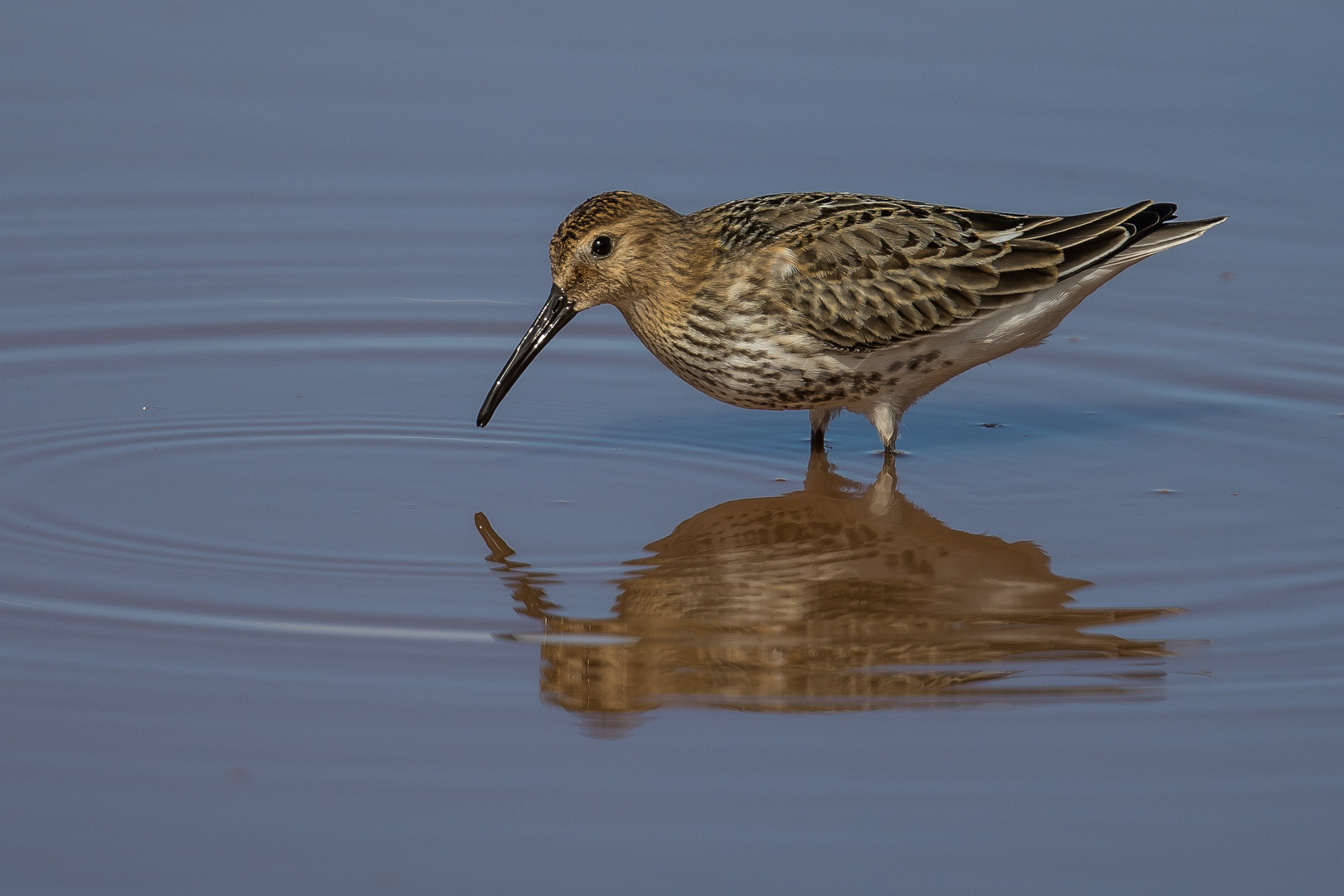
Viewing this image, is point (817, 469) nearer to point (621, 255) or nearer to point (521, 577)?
point (621, 255)

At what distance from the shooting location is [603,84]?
1406 centimetres

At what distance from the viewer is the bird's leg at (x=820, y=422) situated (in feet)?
32.7

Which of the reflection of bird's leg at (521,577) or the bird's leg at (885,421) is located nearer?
the reflection of bird's leg at (521,577)

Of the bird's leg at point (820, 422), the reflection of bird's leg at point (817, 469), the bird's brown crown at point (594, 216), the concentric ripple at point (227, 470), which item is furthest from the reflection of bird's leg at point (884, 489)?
the bird's brown crown at point (594, 216)

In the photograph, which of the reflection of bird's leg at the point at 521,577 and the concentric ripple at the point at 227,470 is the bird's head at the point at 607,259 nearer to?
the concentric ripple at the point at 227,470

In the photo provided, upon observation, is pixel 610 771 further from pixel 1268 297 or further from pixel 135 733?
pixel 1268 297

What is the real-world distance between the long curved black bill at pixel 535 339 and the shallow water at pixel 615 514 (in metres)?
0.30

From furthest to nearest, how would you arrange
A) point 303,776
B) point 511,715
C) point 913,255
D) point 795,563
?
point 913,255 → point 795,563 → point 511,715 → point 303,776

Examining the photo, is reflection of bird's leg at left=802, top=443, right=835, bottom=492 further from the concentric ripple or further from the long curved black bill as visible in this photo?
the long curved black bill

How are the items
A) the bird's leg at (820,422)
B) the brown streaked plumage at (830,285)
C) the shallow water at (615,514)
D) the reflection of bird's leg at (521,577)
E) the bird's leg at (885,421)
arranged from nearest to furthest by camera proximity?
the shallow water at (615,514) < the reflection of bird's leg at (521,577) < the brown streaked plumage at (830,285) < the bird's leg at (885,421) < the bird's leg at (820,422)

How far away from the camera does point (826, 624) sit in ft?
25.4

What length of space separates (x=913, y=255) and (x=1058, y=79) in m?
5.39

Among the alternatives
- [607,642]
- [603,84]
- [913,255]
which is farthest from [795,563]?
[603,84]

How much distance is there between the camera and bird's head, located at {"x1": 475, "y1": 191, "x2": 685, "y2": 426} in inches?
369
